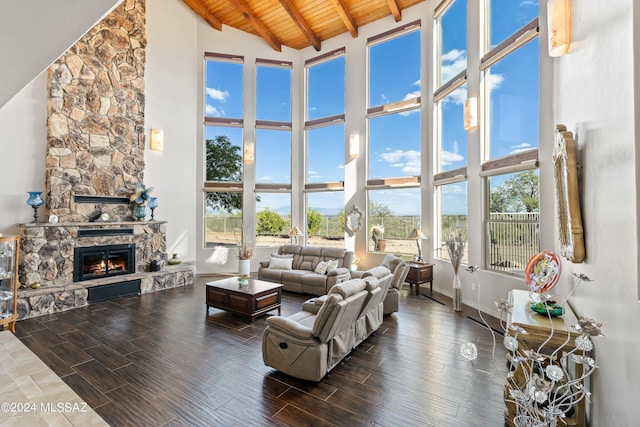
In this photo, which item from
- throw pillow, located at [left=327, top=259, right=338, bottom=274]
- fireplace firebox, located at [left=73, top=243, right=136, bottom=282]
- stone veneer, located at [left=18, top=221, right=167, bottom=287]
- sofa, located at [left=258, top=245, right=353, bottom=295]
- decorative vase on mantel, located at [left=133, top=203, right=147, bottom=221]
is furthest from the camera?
decorative vase on mantel, located at [left=133, top=203, right=147, bottom=221]

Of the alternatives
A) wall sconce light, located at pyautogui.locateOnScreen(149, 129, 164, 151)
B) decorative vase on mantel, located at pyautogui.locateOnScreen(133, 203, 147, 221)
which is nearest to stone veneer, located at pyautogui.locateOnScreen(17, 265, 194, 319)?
decorative vase on mantel, located at pyautogui.locateOnScreen(133, 203, 147, 221)

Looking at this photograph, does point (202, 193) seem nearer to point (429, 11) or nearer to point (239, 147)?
point (239, 147)

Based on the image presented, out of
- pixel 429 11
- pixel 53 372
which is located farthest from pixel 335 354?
pixel 429 11

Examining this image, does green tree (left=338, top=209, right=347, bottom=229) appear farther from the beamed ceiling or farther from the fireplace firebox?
the fireplace firebox

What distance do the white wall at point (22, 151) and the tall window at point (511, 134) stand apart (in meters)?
A: 8.15

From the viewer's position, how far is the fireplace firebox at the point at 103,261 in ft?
18.6

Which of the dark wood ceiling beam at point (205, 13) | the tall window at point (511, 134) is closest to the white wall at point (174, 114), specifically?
the dark wood ceiling beam at point (205, 13)

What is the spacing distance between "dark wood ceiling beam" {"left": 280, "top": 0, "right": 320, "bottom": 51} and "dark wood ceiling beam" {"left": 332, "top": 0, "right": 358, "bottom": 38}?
1.02 metres

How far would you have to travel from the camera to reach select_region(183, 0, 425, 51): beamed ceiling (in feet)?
24.2

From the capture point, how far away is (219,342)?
387 centimetres

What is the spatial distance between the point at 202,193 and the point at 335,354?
252 inches

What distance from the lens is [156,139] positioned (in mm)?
7113

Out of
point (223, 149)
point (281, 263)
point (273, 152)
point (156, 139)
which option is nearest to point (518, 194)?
point (281, 263)

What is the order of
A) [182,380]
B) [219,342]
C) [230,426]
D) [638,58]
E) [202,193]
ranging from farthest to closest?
[202,193], [219,342], [182,380], [230,426], [638,58]
